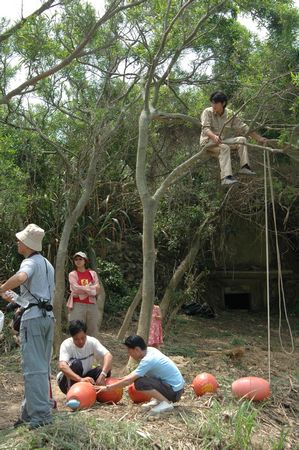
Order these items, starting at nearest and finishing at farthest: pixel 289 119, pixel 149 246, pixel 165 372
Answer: pixel 165 372
pixel 149 246
pixel 289 119

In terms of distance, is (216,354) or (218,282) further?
(218,282)

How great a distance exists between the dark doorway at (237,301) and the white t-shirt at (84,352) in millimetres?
8525

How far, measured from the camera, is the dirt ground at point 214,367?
574 cm

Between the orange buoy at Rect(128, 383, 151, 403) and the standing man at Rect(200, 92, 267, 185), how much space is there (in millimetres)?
2377

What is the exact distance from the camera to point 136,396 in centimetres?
601

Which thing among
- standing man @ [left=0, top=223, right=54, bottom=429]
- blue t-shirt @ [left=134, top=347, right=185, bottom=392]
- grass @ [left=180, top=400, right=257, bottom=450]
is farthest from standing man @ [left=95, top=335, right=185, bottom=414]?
standing man @ [left=0, top=223, right=54, bottom=429]

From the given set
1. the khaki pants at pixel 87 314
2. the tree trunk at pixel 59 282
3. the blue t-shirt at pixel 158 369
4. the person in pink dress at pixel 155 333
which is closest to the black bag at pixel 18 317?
the blue t-shirt at pixel 158 369

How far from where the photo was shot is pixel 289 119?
9.14m

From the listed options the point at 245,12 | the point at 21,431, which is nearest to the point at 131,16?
the point at 245,12

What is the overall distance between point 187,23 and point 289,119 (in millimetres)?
2060

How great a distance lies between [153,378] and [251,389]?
1.06 meters

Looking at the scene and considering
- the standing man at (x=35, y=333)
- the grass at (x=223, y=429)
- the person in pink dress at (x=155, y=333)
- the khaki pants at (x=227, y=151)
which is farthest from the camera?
the person in pink dress at (x=155, y=333)

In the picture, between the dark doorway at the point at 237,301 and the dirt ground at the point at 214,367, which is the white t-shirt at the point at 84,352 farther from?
the dark doorway at the point at 237,301

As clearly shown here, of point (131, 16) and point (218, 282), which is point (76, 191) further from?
point (218, 282)
